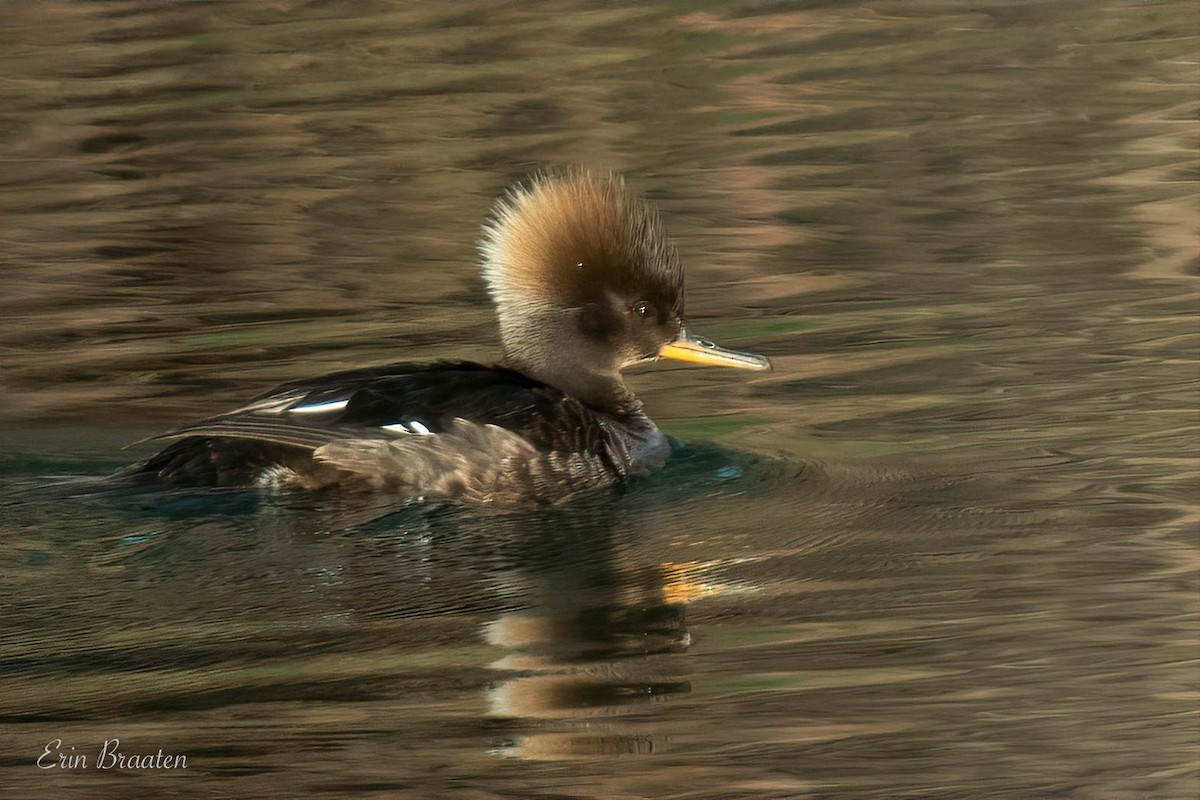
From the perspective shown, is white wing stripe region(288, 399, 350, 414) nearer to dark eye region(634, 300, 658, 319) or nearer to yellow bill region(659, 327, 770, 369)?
dark eye region(634, 300, 658, 319)

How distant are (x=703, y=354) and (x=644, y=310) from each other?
15.4 inches

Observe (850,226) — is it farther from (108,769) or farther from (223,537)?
(108,769)

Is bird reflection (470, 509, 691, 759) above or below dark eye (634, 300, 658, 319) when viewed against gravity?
below

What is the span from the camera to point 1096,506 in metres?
6.80

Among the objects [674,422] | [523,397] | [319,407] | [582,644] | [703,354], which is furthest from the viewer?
[674,422]

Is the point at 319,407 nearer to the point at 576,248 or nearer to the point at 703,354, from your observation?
the point at 576,248

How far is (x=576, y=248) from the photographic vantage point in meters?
7.43

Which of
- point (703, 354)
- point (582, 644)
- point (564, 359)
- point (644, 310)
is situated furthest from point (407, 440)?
point (582, 644)

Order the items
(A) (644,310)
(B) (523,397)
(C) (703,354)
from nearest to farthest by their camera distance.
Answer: (B) (523,397), (A) (644,310), (C) (703,354)

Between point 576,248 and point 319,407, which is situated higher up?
point 576,248

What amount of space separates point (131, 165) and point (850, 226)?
16.9 ft

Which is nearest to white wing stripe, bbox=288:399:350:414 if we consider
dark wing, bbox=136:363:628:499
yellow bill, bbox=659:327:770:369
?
dark wing, bbox=136:363:628:499
